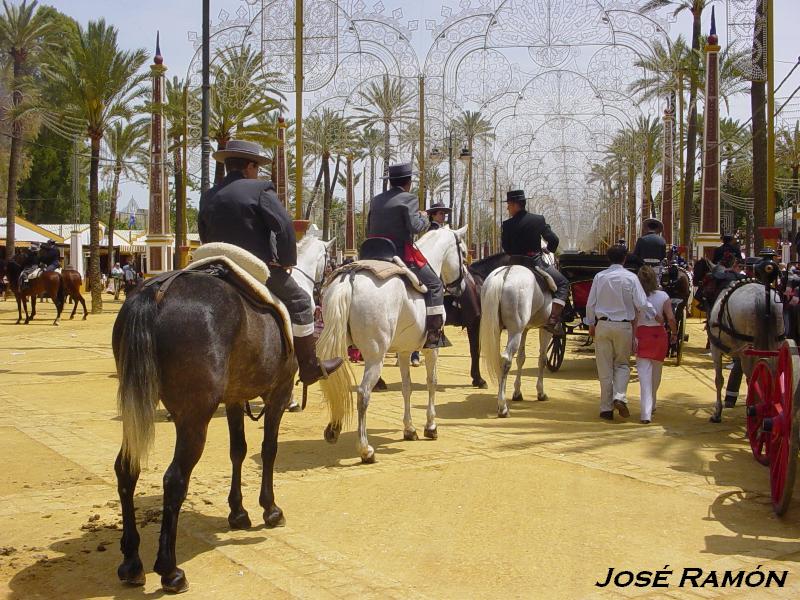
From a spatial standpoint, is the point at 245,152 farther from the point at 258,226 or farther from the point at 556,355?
the point at 556,355

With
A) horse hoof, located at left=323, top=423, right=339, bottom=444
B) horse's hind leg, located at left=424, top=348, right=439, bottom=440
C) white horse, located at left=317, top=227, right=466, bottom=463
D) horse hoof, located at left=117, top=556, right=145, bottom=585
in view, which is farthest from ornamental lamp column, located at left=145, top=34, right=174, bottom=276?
horse hoof, located at left=117, top=556, right=145, bottom=585

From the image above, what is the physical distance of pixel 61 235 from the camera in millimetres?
54688

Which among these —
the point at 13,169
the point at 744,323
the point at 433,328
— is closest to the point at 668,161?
the point at 744,323

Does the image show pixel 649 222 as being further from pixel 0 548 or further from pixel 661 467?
pixel 0 548

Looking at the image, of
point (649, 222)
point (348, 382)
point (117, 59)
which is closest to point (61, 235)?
point (117, 59)

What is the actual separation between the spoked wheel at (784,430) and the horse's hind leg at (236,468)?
3.58 meters

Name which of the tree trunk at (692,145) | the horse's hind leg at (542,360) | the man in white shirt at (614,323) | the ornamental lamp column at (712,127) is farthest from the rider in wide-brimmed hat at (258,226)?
the tree trunk at (692,145)

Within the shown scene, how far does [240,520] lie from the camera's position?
587cm

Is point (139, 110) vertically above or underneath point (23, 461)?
above

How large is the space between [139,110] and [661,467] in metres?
27.2

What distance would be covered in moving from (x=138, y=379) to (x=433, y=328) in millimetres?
4387

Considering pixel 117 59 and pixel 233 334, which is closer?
pixel 233 334

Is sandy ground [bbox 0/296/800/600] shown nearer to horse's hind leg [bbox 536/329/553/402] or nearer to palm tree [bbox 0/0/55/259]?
horse's hind leg [bbox 536/329/553/402]

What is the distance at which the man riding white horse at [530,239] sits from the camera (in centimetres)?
1136
